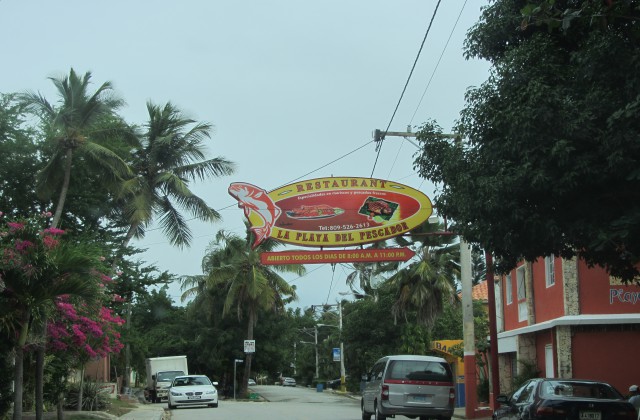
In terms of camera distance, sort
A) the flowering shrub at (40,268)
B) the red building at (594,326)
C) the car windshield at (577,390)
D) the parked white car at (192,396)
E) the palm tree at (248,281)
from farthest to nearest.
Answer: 1. the palm tree at (248,281)
2. the parked white car at (192,396)
3. the red building at (594,326)
4. the flowering shrub at (40,268)
5. the car windshield at (577,390)

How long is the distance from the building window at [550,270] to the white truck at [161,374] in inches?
847

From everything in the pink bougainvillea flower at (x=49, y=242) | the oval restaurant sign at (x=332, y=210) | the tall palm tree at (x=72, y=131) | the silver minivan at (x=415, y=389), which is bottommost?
the silver minivan at (x=415, y=389)

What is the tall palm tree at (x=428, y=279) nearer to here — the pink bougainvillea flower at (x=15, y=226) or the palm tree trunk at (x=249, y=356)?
the palm tree trunk at (x=249, y=356)

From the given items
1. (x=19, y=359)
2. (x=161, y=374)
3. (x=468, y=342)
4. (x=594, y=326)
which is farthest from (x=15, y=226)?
(x=161, y=374)

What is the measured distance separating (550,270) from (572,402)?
11.4 metres

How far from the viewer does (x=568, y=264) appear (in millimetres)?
21531

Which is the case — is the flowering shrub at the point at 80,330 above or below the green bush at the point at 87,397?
above

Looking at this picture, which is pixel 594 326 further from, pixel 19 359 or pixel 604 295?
pixel 19 359

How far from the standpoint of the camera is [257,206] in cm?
2370

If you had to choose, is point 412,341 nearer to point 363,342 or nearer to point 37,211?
point 363,342

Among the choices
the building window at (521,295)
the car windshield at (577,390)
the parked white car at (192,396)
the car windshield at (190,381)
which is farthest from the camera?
the car windshield at (190,381)

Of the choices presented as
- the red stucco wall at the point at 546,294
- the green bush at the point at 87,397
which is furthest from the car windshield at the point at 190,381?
the red stucco wall at the point at 546,294

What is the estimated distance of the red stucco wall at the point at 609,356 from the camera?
835 inches

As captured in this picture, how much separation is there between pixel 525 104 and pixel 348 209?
41.4 ft
